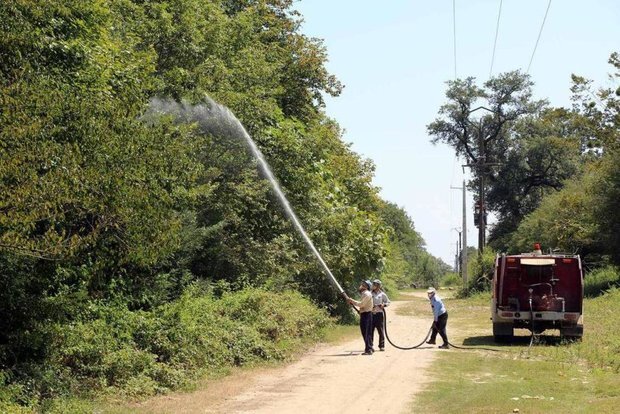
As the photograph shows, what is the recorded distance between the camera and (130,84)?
16.0 meters

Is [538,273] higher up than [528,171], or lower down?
lower down

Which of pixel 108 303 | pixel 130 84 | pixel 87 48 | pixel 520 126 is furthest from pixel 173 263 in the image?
pixel 520 126

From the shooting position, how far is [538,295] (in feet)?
74.7

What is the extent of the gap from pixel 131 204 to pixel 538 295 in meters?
13.8

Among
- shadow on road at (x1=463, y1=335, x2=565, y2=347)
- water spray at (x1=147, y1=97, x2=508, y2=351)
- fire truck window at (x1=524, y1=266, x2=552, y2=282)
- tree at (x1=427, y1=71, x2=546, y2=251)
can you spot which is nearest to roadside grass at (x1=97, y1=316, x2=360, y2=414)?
water spray at (x1=147, y1=97, x2=508, y2=351)

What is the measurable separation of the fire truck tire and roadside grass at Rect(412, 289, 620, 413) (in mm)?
381

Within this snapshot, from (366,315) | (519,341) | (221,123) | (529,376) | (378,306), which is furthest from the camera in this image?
(221,123)

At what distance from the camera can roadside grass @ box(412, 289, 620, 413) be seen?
1269 cm

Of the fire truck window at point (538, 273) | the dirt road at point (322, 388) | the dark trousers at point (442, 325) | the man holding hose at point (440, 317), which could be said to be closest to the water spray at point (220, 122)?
the man holding hose at point (440, 317)

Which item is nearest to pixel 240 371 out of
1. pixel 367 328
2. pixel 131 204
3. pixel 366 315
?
pixel 367 328

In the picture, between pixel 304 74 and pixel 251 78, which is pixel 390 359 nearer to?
pixel 251 78

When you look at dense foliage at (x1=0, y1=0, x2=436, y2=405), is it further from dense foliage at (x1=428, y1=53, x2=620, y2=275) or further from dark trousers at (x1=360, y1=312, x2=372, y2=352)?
dense foliage at (x1=428, y1=53, x2=620, y2=275)

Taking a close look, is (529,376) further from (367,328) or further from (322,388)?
(367,328)

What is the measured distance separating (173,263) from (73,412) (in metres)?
8.51
